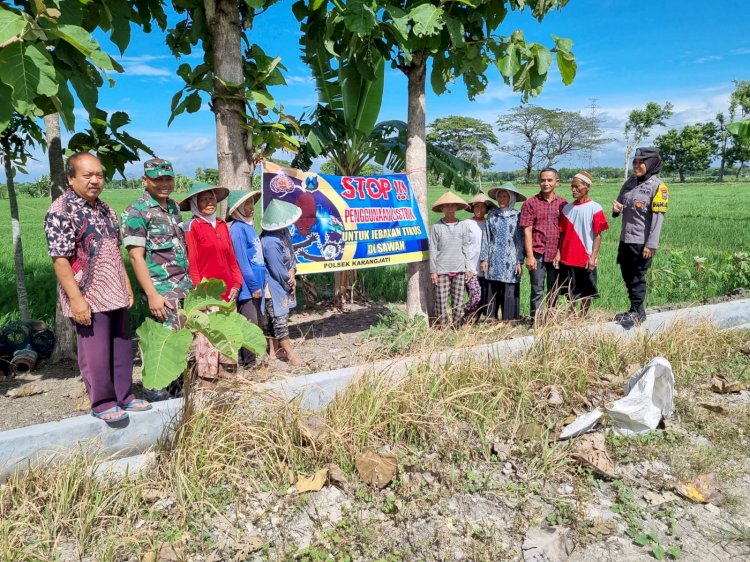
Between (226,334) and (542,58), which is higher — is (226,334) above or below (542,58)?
below

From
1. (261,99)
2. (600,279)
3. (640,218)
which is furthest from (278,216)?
(600,279)

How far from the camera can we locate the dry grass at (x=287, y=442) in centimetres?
224

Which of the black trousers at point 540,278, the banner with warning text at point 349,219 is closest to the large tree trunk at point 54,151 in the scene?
the banner with warning text at point 349,219

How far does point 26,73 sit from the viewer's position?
Answer: 7.13 ft

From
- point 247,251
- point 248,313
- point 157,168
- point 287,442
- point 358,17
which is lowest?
point 287,442

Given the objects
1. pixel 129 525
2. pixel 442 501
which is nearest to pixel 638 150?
pixel 442 501

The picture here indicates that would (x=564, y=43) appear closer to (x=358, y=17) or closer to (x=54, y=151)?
(x=358, y=17)

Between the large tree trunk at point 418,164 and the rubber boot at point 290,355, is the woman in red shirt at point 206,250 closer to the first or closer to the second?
the rubber boot at point 290,355

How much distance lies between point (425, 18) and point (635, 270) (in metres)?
2.99

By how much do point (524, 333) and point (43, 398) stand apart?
3817 millimetres

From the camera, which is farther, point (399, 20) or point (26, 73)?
point (399, 20)

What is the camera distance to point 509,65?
13.2ft

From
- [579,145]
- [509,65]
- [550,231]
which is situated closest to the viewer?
[509,65]

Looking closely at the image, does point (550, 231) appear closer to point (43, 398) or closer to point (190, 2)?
point (190, 2)
